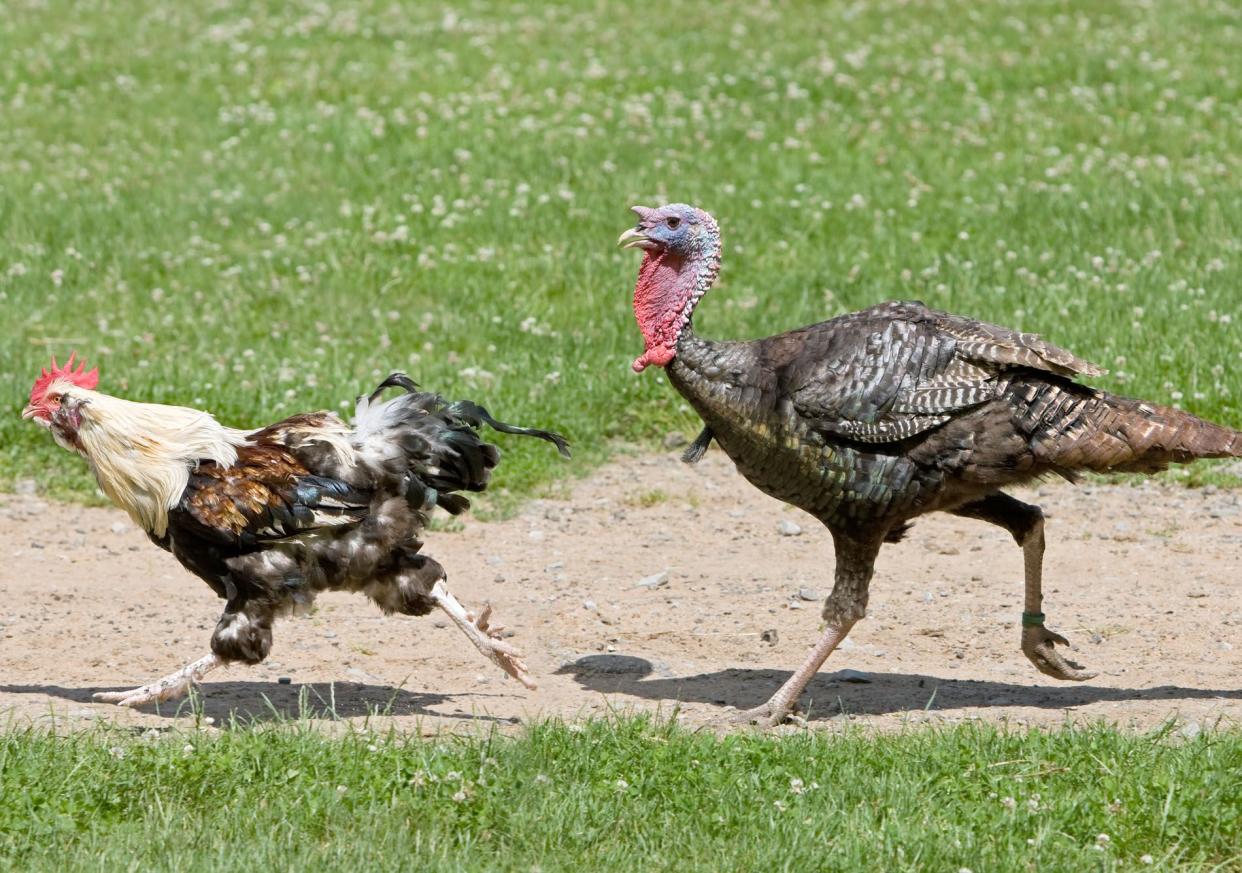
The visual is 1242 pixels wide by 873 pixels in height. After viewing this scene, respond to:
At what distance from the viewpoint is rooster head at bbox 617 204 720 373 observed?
6.77 m

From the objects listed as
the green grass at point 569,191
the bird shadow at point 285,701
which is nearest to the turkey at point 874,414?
the bird shadow at point 285,701

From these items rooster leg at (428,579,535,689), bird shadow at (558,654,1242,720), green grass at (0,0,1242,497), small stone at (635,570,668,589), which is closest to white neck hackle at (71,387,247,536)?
rooster leg at (428,579,535,689)

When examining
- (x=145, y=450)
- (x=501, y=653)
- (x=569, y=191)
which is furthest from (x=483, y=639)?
(x=569, y=191)

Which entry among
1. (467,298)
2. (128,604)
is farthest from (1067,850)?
(467,298)

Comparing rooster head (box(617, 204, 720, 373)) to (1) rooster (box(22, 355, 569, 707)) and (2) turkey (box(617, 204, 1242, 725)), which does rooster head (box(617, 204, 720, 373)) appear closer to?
(2) turkey (box(617, 204, 1242, 725))

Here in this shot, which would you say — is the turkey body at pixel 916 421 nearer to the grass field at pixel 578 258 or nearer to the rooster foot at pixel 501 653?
the grass field at pixel 578 258

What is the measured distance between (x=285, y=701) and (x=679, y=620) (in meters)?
2.01

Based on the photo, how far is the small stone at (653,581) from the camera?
331 inches

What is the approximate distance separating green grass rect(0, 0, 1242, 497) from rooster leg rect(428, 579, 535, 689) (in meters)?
2.76

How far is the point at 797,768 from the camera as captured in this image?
568 cm

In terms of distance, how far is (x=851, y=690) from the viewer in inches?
286

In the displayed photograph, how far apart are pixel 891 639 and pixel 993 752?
2.07m

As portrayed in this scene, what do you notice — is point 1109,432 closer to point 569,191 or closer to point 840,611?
point 840,611

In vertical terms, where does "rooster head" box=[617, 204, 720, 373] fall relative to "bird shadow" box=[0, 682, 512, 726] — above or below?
above
